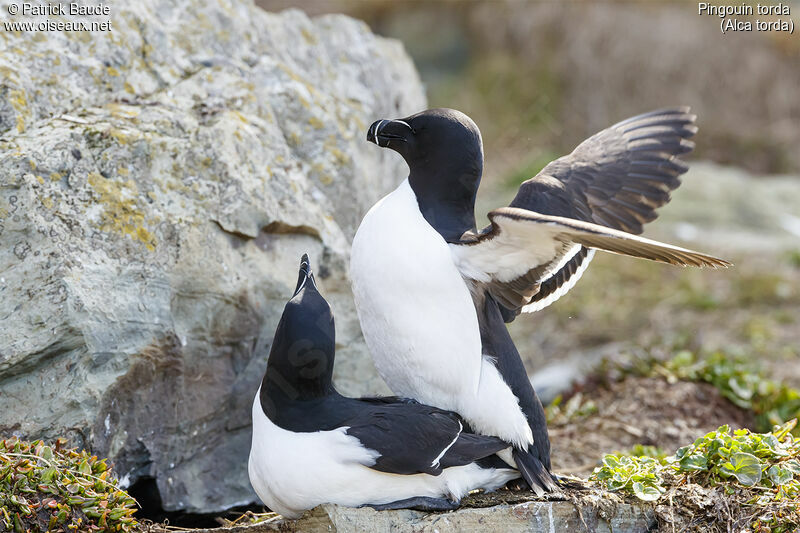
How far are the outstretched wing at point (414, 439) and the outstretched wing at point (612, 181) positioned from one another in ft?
2.64

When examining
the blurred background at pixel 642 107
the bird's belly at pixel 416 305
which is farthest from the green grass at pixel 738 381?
the bird's belly at pixel 416 305

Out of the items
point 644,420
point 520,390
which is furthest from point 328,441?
point 644,420

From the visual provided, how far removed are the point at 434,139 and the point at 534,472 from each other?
1.62 m

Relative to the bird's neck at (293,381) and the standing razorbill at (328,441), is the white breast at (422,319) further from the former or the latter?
the bird's neck at (293,381)

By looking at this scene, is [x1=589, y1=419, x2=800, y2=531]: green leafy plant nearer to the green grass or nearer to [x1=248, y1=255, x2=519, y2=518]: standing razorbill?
[x1=248, y1=255, x2=519, y2=518]: standing razorbill

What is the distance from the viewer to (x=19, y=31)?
4.64 metres

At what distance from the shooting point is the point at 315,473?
3.67 m

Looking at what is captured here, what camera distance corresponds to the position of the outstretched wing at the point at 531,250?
3.59 meters

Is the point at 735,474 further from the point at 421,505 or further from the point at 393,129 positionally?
the point at 393,129

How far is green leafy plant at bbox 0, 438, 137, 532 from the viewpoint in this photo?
138 inches

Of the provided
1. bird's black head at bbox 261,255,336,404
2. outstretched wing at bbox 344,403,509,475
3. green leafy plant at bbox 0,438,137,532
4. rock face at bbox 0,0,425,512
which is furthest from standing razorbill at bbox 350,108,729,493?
green leafy plant at bbox 0,438,137,532

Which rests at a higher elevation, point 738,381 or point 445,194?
point 445,194

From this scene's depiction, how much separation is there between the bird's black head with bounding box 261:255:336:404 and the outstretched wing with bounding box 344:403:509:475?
0.24 meters

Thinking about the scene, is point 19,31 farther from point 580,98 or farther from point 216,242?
point 580,98
